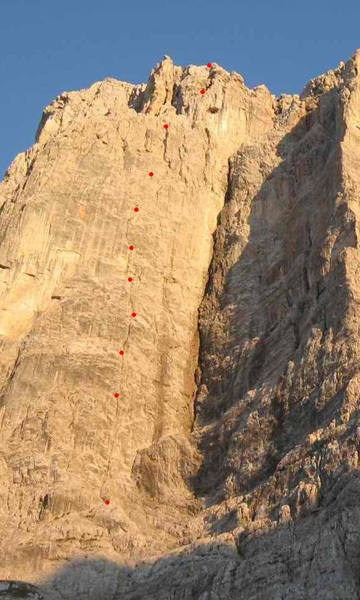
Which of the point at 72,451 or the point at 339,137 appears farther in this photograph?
the point at 339,137

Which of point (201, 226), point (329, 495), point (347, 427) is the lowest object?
point (329, 495)

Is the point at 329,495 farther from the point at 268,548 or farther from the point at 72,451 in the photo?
the point at 72,451

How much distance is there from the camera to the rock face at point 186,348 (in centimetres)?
3000

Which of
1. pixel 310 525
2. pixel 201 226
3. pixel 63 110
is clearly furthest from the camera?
pixel 63 110

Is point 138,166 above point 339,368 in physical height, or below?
above

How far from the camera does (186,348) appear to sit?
136 feet

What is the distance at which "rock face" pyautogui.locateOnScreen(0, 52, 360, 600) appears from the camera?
3000cm

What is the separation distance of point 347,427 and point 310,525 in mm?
3218

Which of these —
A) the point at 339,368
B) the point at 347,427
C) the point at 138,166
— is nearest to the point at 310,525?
the point at 347,427

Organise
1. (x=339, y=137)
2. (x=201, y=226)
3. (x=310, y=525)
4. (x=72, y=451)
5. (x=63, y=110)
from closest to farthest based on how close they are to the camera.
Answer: (x=310, y=525), (x=72, y=451), (x=339, y=137), (x=201, y=226), (x=63, y=110)

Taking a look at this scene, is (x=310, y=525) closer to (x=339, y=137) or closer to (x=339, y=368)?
(x=339, y=368)

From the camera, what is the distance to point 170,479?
36.3 metres

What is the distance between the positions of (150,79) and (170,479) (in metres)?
26.3

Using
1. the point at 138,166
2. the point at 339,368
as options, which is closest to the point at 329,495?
the point at 339,368
